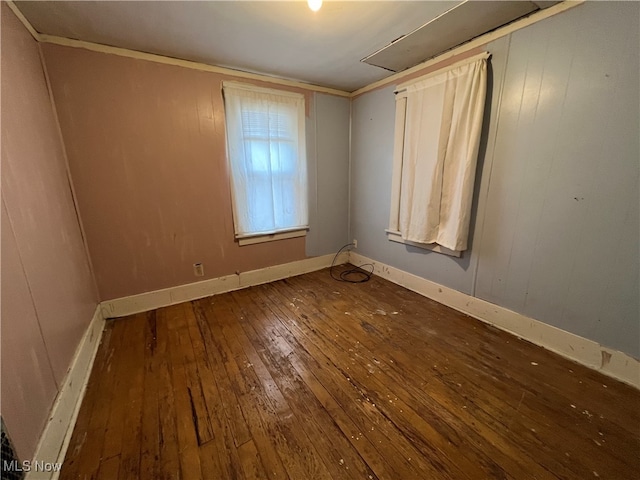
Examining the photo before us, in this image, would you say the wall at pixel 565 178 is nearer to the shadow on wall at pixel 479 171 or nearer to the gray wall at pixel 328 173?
the shadow on wall at pixel 479 171

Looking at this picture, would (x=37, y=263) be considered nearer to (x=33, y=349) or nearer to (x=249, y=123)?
(x=33, y=349)

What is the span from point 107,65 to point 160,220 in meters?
1.32

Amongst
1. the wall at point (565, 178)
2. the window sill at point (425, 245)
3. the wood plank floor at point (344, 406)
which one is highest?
the wall at point (565, 178)

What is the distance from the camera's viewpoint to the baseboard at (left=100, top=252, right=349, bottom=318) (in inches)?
94.2

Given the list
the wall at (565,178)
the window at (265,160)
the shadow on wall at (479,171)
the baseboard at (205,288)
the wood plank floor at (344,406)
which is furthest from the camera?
the window at (265,160)

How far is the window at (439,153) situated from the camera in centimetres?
207

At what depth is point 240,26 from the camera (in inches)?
71.9

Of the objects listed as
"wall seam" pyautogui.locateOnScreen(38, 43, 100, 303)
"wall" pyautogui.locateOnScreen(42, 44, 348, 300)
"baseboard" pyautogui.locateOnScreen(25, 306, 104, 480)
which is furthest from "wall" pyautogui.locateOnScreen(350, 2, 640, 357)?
"wall seam" pyautogui.locateOnScreen(38, 43, 100, 303)

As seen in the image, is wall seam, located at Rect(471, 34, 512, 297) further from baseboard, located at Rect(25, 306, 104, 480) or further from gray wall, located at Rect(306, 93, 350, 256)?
baseboard, located at Rect(25, 306, 104, 480)

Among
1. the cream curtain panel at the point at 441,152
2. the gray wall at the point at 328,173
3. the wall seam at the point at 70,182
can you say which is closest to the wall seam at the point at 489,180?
the cream curtain panel at the point at 441,152

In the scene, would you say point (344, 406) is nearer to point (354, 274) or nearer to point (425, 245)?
point (425, 245)

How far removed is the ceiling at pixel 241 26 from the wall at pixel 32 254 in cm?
37

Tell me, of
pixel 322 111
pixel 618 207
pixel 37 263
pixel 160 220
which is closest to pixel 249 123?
pixel 322 111

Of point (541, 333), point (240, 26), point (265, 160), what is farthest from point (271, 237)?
point (541, 333)
